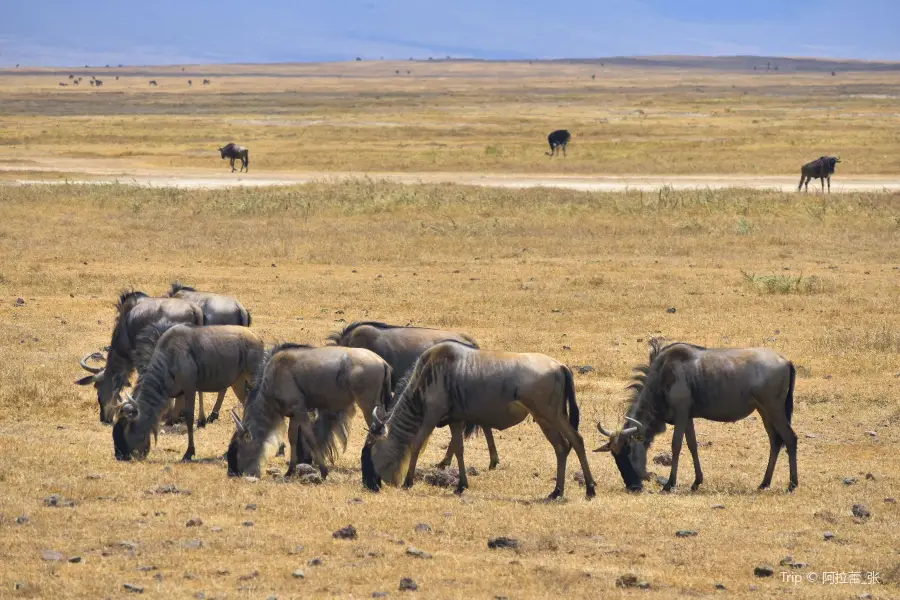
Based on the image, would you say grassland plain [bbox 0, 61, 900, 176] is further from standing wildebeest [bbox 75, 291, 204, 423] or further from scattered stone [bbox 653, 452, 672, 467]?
scattered stone [bbox 653, 452, 672, 467]

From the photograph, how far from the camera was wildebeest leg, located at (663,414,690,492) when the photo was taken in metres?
11.2

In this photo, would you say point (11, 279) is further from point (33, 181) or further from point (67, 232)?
point (33, 181)

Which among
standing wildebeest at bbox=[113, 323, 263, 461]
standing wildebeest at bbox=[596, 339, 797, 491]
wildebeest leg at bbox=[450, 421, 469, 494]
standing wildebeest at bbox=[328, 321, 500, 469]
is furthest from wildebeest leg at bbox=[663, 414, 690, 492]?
standing wildebeest at bbox=[113, 323, 263, 461]

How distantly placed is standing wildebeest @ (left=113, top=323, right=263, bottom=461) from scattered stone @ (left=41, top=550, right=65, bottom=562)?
3060mm

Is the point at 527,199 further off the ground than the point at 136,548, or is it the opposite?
the point at 527,199

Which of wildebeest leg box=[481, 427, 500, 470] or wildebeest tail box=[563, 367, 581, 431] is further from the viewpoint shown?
wildebeest leg box=[481, 427, 500, 470]

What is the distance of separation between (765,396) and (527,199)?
23489 millimetres

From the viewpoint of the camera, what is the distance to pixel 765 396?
11562 mm

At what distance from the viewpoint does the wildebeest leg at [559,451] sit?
418 inches

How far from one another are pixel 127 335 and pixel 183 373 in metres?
2.02

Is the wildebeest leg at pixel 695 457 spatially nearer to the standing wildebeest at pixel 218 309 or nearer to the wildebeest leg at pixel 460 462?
the wildebeest leg at pixel 460 462

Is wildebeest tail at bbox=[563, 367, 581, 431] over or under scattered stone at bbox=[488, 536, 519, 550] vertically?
over

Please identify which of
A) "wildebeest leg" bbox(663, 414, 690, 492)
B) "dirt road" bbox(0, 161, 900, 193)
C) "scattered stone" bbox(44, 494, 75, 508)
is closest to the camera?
"scattered stone" bbox(44, 494, 75, 508)

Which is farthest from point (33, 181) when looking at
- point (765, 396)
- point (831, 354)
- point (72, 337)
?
point (765, 396)
